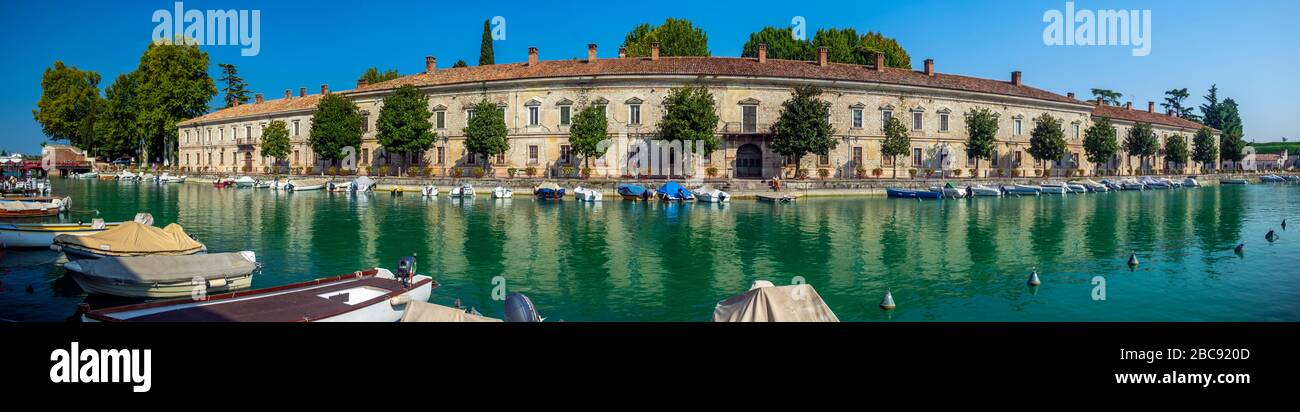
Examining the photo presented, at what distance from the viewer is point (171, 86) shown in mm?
65250

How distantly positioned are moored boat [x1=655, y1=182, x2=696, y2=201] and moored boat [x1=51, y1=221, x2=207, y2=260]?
25872mm

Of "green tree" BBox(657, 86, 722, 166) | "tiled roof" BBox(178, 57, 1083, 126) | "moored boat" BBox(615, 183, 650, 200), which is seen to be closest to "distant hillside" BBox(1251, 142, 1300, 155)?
"tiled roof" BBox(178, 57, 1083, 126)

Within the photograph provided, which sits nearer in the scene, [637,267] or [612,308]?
[612,308]

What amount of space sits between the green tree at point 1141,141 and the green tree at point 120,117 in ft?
325

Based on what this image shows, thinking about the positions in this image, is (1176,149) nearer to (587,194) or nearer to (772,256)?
(587,194)

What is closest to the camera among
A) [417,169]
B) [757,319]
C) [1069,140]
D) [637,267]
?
[757,319]

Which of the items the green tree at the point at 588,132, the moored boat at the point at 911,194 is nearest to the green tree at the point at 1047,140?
the moored boat at the point at 911,194

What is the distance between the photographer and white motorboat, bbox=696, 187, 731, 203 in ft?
120

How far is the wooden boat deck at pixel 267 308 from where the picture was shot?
28.2ft

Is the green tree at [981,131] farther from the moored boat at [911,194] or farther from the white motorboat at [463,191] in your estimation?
the white motorboat at [463,191]
